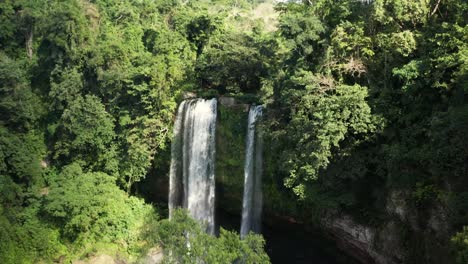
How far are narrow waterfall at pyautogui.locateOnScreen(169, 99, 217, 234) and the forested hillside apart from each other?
4.23 ft

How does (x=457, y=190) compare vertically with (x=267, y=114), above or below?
below

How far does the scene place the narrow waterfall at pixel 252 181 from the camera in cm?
2372

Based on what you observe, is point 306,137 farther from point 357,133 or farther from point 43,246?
point 43,246

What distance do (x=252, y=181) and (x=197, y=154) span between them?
163 inches

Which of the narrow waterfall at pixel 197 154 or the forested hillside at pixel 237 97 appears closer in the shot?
the forested hillside at pixel 237 97

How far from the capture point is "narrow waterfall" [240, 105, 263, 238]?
23.7 meters

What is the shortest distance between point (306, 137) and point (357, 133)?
2.17m

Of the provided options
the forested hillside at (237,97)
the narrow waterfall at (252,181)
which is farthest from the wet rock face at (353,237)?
the narrow waterfall at (252,181)

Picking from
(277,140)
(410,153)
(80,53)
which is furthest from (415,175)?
(80,53)

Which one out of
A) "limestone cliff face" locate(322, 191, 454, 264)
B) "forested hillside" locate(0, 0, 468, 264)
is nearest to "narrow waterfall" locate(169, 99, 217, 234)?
"forested hillside" locate(0, 0, 468, 264)

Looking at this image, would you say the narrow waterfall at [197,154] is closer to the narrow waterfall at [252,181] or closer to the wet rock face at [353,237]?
the narrow waterfall at [252,181]

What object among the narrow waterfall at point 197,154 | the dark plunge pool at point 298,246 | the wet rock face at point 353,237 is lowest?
the dark plunge pool at point 298,246

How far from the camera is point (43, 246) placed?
83.9 ft

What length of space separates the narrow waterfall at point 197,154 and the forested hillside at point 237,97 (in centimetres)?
129
